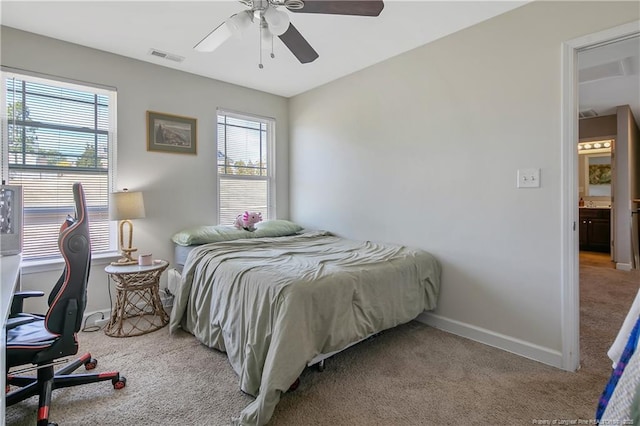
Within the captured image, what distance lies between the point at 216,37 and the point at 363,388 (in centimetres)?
235

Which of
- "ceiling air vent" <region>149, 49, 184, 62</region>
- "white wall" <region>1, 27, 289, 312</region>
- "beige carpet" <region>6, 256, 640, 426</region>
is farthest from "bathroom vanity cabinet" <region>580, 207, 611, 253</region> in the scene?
"ceiling air vent" <region>149, 49, 184, 62</region>

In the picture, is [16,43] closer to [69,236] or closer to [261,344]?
[69,236]

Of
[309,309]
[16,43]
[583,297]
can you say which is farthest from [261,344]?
[583,297]

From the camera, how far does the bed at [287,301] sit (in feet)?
5.66

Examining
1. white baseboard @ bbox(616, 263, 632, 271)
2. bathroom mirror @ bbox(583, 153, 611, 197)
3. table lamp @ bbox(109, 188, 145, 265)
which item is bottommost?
white baseboard @ bbox(616, 263, 632, 271)

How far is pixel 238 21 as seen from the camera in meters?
1.88

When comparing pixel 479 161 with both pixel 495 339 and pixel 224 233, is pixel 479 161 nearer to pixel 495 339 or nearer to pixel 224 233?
pixel 495 339

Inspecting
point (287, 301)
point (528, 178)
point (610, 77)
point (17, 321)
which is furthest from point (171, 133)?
point (610, 77)

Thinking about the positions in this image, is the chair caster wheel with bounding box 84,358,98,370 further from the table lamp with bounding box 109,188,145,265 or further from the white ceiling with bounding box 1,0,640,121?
the white ceiling with bounding box 1,0,640,121

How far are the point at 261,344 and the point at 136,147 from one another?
247 centimetres

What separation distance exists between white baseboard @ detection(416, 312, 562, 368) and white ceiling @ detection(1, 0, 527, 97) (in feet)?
7.98

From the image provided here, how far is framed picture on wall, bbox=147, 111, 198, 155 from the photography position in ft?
10.8

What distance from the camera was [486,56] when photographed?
2.53m

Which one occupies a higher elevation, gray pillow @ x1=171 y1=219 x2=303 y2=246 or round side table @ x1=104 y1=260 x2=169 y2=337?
gray pillow @ x1=171 y1=219 x2=303 y2=246
